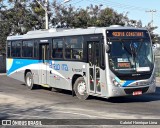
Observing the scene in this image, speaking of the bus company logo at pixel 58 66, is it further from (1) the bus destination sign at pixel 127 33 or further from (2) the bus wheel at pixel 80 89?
(1) the bus destination sign at pixel 127 33

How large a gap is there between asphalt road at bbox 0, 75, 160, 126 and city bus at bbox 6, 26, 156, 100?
51 cm

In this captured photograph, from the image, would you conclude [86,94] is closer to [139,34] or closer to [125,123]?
[139,34]

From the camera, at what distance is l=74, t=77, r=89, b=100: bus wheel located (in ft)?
50.9

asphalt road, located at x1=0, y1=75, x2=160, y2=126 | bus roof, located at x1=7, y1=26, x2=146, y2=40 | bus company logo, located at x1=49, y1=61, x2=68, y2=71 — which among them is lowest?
asphalt road, located at x1=0, y1=75, x2=160, y2=126

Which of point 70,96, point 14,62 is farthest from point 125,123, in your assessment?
point 14,62

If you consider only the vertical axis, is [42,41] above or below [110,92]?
above

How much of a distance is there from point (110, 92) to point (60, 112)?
92.9 inches

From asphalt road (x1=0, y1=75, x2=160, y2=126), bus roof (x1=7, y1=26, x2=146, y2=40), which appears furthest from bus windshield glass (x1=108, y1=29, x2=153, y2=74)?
asphalt road (x1=0, y1=75, x2=160, y2=126)

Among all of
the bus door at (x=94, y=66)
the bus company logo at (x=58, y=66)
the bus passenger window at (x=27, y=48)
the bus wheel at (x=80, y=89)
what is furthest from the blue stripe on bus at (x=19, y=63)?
the bus door at (x=94, y=66)

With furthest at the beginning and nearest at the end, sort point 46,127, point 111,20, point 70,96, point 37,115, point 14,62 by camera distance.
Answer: point 111,20 < point 14,62 < point 70,96 < point 37,115 < point 46,127

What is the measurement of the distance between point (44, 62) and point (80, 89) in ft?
11.9

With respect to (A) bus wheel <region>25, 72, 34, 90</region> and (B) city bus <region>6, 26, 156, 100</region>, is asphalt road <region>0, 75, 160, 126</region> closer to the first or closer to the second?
(B) city bus <region>6, 26, 156, 100</region>

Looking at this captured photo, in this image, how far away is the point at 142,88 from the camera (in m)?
14.5

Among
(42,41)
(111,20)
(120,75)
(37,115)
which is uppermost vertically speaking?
(111,20)
